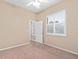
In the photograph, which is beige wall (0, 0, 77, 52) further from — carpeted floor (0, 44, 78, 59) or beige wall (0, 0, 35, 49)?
carpeted floor (0, 44, 78, 59)

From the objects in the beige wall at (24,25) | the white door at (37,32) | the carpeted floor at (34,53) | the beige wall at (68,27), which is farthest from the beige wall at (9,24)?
the beige wall at (68,27)

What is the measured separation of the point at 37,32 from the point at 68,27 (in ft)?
1.87

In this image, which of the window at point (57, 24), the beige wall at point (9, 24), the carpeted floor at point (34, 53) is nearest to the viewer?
the window at point (57, 24)

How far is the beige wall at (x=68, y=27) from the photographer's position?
1.73 meters

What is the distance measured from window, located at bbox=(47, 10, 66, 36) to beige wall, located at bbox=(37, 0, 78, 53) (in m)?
0.08

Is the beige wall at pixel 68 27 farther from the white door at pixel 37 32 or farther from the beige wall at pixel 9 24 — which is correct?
the beige wall at pixel 9 24

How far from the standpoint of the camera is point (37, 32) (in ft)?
5.87

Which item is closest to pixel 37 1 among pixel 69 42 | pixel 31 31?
pixel 31 31

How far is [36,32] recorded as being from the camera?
1774 millimetres

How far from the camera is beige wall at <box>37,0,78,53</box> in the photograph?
173cm

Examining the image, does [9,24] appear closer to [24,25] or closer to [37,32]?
[24,25]

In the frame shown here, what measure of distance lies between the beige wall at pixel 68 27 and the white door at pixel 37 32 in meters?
0.10

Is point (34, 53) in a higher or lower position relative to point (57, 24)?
lower

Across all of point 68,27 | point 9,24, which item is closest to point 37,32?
point 68,27
